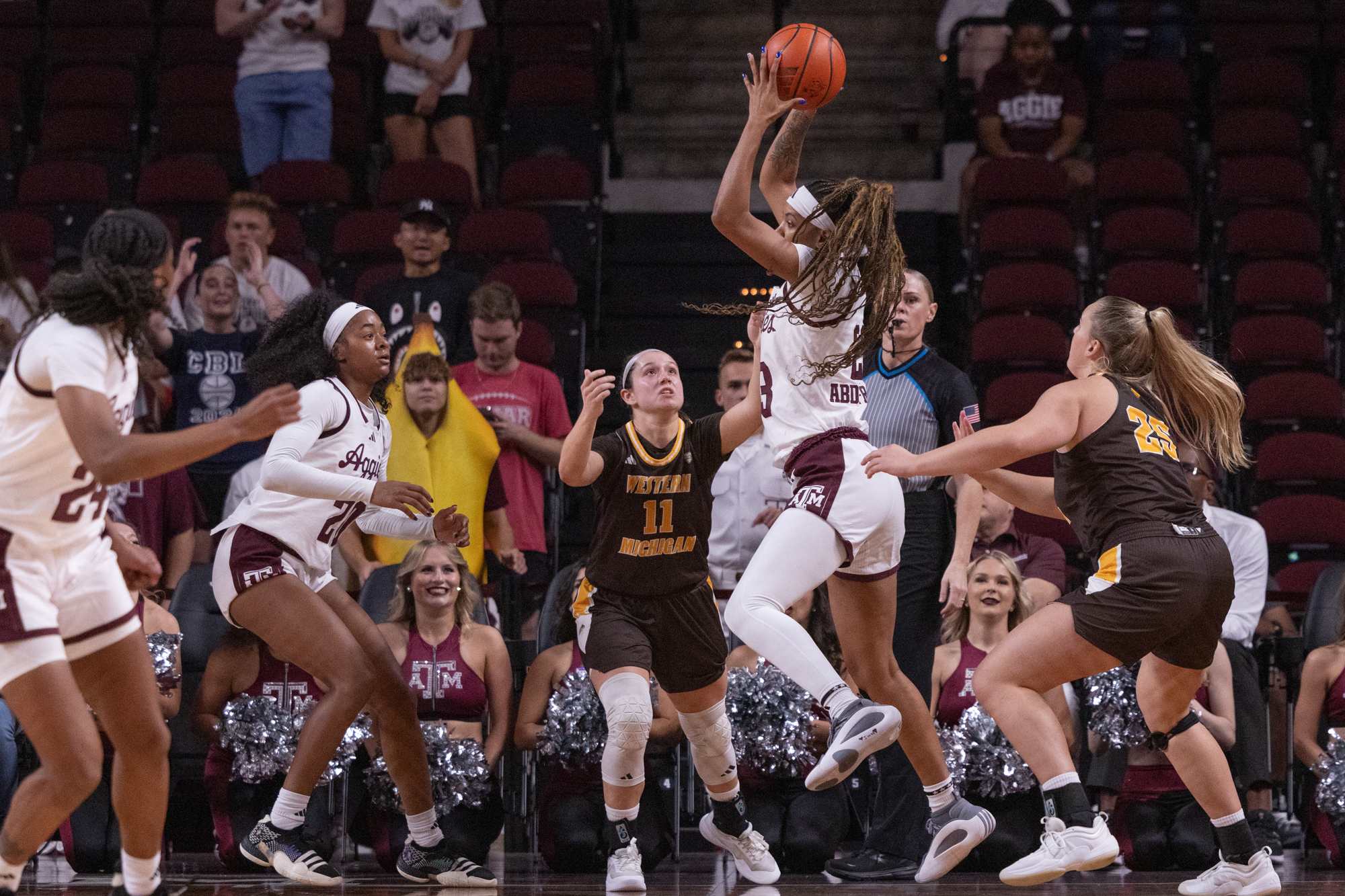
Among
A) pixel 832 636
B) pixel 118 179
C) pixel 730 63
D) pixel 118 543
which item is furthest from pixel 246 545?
pixel 730 63

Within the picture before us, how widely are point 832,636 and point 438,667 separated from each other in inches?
62.4

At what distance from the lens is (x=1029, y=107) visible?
944 cm

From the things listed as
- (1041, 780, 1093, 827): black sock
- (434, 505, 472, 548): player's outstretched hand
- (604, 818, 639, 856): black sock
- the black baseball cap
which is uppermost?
the black baseball cap

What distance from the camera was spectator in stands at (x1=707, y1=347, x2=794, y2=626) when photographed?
6.76 meters

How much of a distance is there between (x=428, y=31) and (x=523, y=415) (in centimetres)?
338

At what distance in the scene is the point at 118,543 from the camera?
4066mm

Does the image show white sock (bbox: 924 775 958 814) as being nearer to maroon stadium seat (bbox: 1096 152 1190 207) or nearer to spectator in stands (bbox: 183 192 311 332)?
spectator in stands (bbox: 183 192 311 332)

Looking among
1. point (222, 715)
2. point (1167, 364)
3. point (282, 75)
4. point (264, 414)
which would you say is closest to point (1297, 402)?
point (1167, 364)

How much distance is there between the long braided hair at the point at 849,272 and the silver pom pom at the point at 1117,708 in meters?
1.90

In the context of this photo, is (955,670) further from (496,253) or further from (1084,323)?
(496,253)

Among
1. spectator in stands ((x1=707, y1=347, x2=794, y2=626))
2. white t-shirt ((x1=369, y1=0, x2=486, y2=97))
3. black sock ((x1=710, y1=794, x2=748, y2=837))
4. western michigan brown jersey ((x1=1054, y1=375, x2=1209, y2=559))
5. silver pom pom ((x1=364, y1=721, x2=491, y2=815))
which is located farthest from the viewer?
white t-shirt ((x1=369, y1=0, x2=486, y2=97))

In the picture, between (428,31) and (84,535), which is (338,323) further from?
(428,31)

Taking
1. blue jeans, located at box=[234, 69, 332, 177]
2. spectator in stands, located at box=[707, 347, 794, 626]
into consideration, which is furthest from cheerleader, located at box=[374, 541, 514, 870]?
blue jeans, located at box=[234, 69, 332, 177]

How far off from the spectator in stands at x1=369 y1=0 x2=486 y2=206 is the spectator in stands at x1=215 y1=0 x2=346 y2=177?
0.38m
